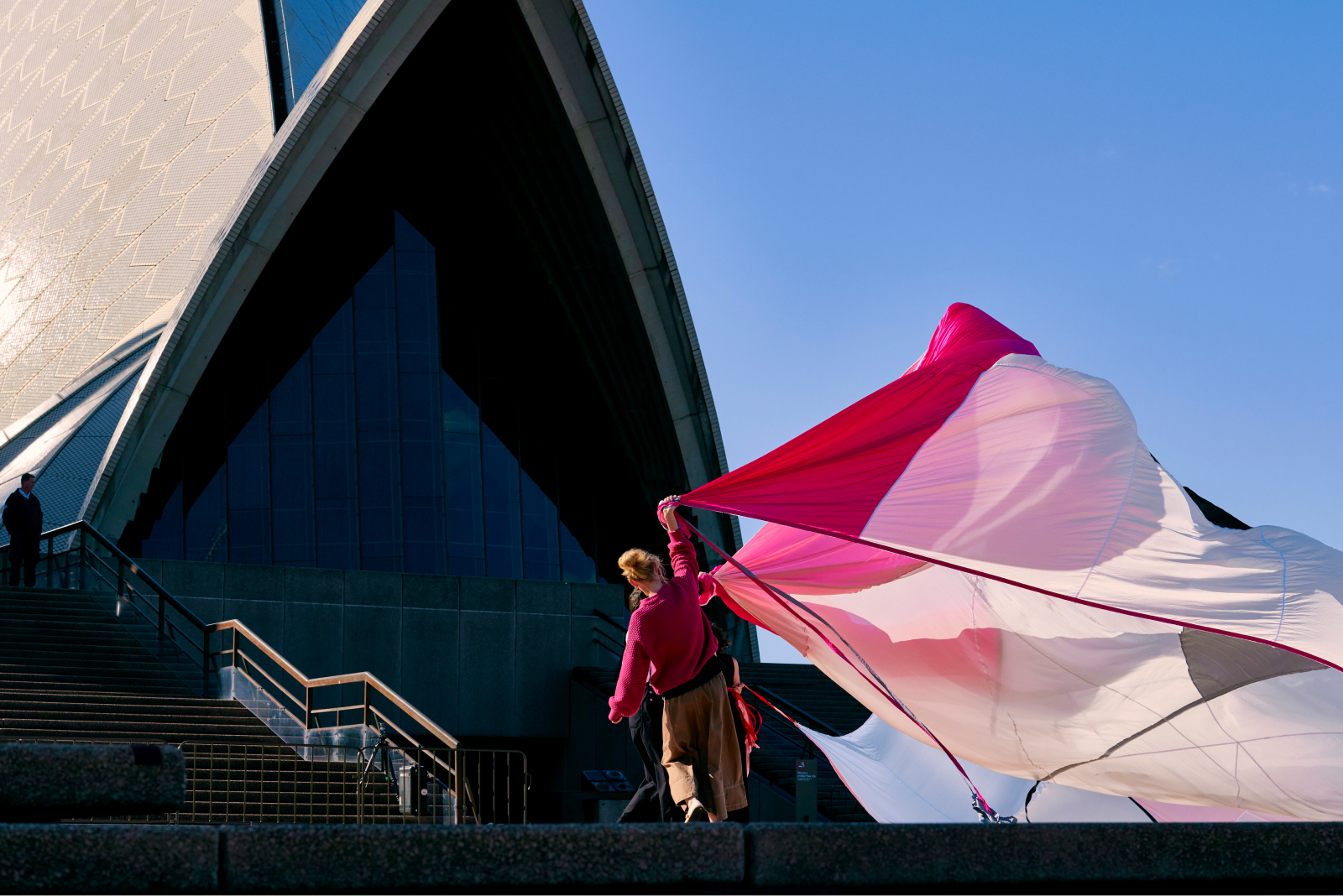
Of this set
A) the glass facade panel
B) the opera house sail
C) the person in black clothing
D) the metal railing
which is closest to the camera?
the person in black clothing

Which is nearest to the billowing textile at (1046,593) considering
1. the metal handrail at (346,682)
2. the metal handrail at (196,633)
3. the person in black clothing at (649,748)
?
the person in black clothing at (649,748)

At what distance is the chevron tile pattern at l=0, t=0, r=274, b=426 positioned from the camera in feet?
90.5

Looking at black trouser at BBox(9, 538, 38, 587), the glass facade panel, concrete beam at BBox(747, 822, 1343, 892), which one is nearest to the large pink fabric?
concrete beam at BBox(747, 822, 1343, 892)

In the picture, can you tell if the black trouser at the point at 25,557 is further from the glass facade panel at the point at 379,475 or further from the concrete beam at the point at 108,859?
the concrete beam at the point at 108,859

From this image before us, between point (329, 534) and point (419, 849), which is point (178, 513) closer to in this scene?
point (329, 534)

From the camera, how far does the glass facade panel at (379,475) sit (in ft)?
75.8

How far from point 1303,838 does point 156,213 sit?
27748 millimetres

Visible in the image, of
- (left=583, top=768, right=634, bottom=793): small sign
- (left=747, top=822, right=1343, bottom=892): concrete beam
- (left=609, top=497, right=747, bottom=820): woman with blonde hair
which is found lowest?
(left=583, top=768, right=634, bottom=793): small sign

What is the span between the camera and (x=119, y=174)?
98.0 ft

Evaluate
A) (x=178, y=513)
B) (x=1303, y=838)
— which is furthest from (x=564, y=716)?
(x=1303, y=838)

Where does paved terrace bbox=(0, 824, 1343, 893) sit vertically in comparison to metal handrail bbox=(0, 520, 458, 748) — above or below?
below

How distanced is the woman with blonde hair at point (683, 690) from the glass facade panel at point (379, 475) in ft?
56.7

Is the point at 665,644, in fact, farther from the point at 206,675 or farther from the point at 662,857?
the point at 206,675

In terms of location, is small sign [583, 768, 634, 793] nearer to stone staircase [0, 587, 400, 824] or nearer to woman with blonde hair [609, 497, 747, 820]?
stone staircase [0, 587, 400, 824]
